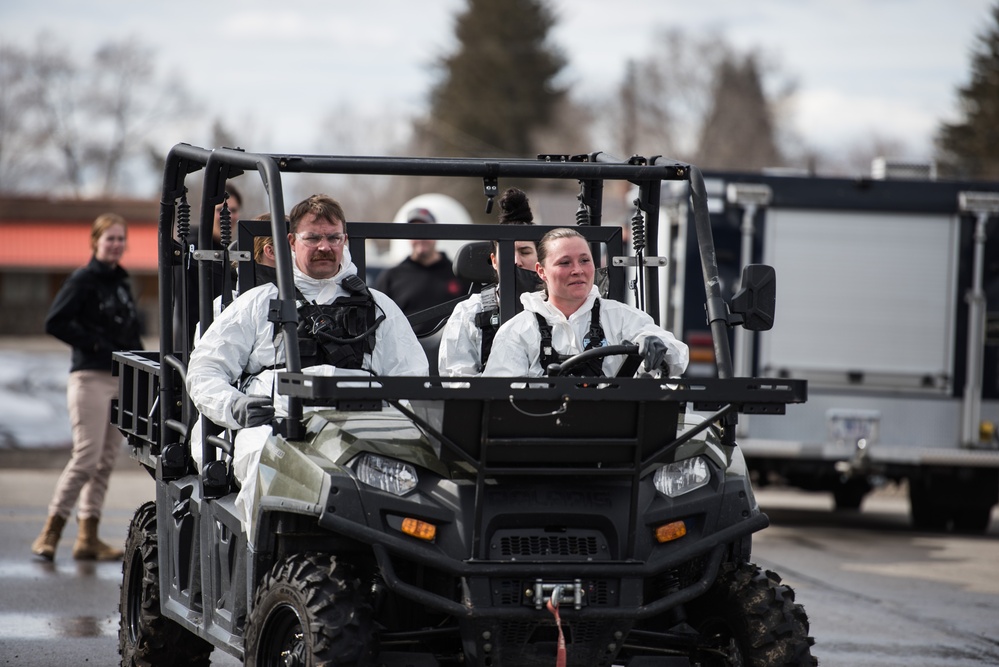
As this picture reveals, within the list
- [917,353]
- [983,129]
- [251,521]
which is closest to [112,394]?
[251,521]

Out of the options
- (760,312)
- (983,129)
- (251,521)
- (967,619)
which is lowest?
(967,619)

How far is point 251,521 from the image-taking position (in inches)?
209

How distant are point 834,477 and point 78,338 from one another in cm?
816

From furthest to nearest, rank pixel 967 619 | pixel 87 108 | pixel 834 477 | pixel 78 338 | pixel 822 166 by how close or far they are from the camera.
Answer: pixel 87 108
pixel 822 166
pixel 834 477
pixel 78 338
pixel 967 619

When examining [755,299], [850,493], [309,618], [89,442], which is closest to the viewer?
[309,618]

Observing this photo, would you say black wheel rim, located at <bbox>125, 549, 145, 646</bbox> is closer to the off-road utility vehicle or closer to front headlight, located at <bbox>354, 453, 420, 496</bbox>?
the off-road utility vehicle

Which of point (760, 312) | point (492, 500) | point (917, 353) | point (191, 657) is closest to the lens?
point (492, 500)

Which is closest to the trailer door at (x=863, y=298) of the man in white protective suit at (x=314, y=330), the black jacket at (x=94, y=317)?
the black jacket at (x=94, y=317)

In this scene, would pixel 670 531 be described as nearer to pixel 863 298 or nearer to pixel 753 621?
pixel 753 621

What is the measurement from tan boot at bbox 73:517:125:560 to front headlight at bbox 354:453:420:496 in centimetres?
587

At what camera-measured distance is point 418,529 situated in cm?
495

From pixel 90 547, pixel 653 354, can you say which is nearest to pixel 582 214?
pixel 653 354

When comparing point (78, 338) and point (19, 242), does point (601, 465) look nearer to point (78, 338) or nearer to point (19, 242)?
point (78, 338)

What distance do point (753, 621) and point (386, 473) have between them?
1.34 m
